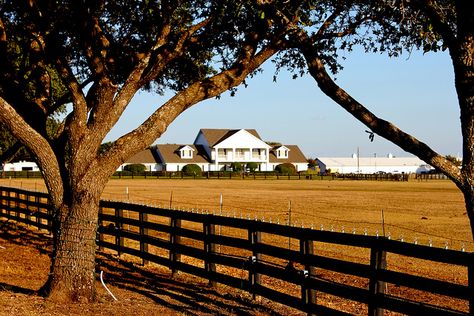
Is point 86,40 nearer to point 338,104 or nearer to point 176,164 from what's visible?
point 338,104

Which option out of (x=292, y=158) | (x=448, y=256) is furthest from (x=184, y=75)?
(x=292, y=158)

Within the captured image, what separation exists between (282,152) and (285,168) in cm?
1485

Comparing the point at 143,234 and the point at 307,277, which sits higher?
the point at 143,234

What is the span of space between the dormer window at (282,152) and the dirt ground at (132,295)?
126 m

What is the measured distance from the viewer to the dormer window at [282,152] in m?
→ 141

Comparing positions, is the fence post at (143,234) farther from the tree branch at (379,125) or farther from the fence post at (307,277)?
the tree branch at (379,125)

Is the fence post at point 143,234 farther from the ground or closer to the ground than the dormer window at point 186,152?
closer to the ground

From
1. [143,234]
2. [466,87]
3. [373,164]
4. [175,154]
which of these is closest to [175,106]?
[466,87]

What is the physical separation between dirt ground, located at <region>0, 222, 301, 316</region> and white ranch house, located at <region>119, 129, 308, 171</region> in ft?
375

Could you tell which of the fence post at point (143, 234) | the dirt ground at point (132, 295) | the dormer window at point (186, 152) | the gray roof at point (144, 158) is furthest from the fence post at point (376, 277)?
the gray roof at point (144, 158)

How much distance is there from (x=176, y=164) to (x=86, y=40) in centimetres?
12048

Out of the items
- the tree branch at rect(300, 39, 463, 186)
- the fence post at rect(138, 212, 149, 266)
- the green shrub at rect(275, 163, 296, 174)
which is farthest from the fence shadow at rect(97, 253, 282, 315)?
the green shrub at rect(275, 163, 296, 174)

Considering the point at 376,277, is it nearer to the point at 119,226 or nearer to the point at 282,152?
the point at 119,226

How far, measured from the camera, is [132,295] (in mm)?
11516
